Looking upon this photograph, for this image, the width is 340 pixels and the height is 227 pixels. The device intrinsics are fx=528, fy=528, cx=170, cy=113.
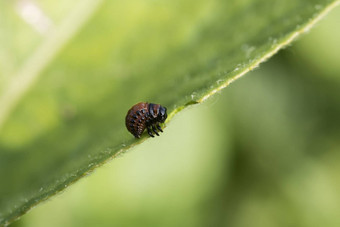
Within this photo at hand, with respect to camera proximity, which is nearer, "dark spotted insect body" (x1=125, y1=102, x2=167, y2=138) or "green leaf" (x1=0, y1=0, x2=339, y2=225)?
"green leaf" (x1=0, y1=0, x2=339, y2=225)

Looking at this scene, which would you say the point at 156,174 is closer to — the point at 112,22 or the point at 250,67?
the point at 112,22

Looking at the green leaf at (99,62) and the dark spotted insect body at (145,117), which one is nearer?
the green leaf at (99,62)

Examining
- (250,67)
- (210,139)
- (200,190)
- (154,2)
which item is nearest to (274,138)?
(210,139)

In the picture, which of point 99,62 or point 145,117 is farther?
point 145,117
